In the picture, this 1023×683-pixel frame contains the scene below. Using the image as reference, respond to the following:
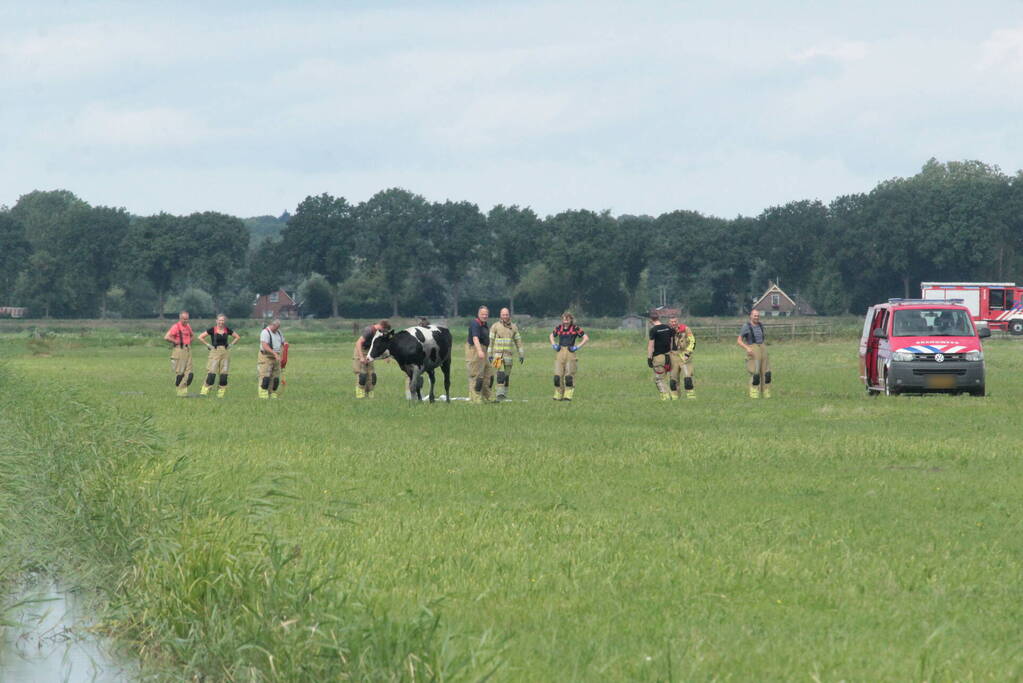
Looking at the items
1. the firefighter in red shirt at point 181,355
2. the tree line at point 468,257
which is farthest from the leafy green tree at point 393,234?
the firefighter in red shirt at point 181,355

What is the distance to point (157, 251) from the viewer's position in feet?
477

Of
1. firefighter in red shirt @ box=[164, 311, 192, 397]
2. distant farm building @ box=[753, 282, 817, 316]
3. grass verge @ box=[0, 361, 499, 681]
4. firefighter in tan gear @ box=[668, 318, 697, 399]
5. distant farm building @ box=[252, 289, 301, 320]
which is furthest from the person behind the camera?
distant farm building @ box=[252, 289, 301, 320]

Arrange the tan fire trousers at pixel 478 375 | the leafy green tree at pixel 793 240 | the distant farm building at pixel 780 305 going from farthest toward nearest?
the distant farm building at pixel 780 305 < the leafy green tree at pixel 793 240 < the tan fire trousers at pixel 478 375

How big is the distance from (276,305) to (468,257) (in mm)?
26131

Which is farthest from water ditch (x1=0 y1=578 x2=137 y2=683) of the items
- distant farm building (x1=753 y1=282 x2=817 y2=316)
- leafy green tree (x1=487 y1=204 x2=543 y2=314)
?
Result: distant farm building (x1=753 y1=282 x2=817 y2=316)

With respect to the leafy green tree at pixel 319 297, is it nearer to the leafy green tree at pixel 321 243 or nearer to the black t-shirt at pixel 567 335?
the leafy green tree at pixel 321 243

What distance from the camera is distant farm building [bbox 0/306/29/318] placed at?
148 m

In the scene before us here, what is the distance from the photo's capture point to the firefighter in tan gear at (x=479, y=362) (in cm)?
2848

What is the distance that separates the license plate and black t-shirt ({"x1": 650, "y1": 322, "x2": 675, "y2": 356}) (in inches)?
197

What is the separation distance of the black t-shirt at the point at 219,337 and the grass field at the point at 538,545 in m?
10.3

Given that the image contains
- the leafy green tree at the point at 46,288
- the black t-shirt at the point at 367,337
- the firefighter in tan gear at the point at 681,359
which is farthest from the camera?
the leafy green tree at the point at 46,288

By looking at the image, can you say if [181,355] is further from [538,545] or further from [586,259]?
[586,259]

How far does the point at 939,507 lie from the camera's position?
484 inches

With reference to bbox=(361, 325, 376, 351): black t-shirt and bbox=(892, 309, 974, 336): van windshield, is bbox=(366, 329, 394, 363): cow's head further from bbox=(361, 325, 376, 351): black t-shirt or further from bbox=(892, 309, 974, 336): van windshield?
bbox=(892, 309, 974, 336): van windshield
